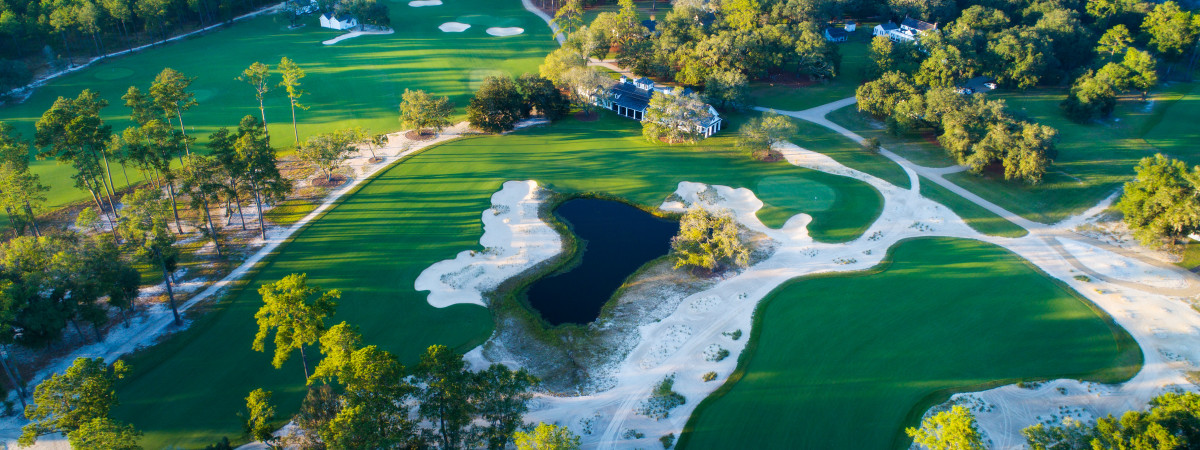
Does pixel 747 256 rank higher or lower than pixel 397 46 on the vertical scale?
lower

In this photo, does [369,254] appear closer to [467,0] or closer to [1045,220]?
[1045,220]

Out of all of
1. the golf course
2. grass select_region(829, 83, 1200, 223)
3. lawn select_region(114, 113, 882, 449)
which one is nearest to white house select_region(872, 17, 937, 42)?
grass select_region(829, 83, 1200, 223)

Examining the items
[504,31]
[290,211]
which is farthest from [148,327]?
[504,31]

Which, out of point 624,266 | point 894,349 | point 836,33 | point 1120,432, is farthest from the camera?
point 836,33

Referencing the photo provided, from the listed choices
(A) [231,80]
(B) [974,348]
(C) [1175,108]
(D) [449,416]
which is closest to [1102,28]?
(C) [1175,108]

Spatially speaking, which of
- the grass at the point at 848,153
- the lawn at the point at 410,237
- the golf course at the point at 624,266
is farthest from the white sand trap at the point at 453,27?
the grass at the point at 848,153

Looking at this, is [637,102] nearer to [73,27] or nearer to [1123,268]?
[1123,268]
